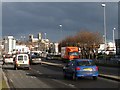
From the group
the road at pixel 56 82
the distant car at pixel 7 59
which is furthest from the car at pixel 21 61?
the distant car at pixel 7 59

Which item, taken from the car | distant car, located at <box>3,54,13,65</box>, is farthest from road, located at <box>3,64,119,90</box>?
distant car, located at <box>3,54,13,65</box>

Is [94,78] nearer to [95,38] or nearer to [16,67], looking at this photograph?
[16,67]

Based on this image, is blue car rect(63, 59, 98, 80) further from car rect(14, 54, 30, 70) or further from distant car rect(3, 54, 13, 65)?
distant car rect(3, 54, 13, 65)

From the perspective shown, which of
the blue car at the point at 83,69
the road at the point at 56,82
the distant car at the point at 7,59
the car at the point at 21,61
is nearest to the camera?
the road at the point at 56,82

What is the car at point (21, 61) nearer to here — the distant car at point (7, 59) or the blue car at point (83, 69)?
the blue car at point (83, 69)

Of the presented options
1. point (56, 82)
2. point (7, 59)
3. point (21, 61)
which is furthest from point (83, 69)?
point (7, 59)

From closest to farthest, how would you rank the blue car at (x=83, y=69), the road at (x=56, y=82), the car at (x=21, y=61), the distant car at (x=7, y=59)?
the road at (x=56, y=82), the blue car at (x=83, y=69), the car at (x=21, y=61), the distant car at (x=7, y=59)

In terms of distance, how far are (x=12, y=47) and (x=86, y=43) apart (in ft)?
106

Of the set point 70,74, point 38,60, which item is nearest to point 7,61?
point 38,60

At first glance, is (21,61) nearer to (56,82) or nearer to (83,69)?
(83,69)

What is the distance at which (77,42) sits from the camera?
116062 mm

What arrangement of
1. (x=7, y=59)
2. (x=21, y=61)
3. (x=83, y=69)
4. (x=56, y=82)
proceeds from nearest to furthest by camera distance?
(x=56, y=82), (x=83, y=69), (x=21, y=61), (x=7, y=59)

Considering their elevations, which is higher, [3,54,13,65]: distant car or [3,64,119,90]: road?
[3,54,13,65]: distant car

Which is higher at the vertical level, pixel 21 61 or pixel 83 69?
pixel 21 61
